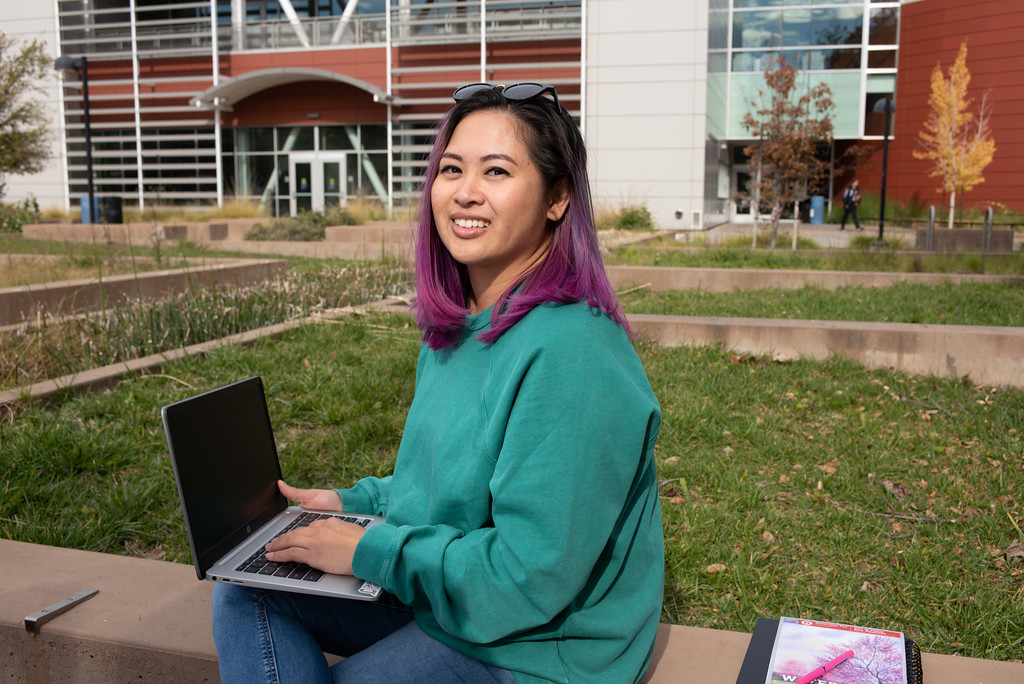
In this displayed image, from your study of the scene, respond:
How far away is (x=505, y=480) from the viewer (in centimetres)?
156

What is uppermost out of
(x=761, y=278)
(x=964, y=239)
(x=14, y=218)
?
(x=14, y=218)

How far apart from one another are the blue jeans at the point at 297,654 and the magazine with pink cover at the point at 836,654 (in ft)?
2.11

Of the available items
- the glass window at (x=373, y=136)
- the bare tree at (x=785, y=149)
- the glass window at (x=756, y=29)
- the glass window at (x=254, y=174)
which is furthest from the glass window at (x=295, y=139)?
the glass window at (x=756, y=29)

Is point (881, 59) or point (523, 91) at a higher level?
point (881, 59)

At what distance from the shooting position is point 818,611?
10.1 ft

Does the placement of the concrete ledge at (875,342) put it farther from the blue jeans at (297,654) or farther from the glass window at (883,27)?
the glass window at (883,27)

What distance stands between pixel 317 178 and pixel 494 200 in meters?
29.6

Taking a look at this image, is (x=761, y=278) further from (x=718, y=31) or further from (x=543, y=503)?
(x=718, y=31)

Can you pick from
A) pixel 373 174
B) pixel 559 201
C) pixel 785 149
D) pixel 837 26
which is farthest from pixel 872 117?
pixel 559 201

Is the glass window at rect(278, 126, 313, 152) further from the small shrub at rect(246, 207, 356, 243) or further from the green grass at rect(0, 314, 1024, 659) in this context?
the green grass at rect(0, 314, 1024, 659)

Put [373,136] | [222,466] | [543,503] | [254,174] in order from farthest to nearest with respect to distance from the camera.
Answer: [254,174]
[373,136]
[222,466]
[543,503]

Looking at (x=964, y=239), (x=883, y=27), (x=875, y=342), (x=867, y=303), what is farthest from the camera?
(x=883, y=27)

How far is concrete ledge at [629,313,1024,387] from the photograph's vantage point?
5.78m

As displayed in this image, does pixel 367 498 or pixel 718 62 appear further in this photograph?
pixel 718 62
